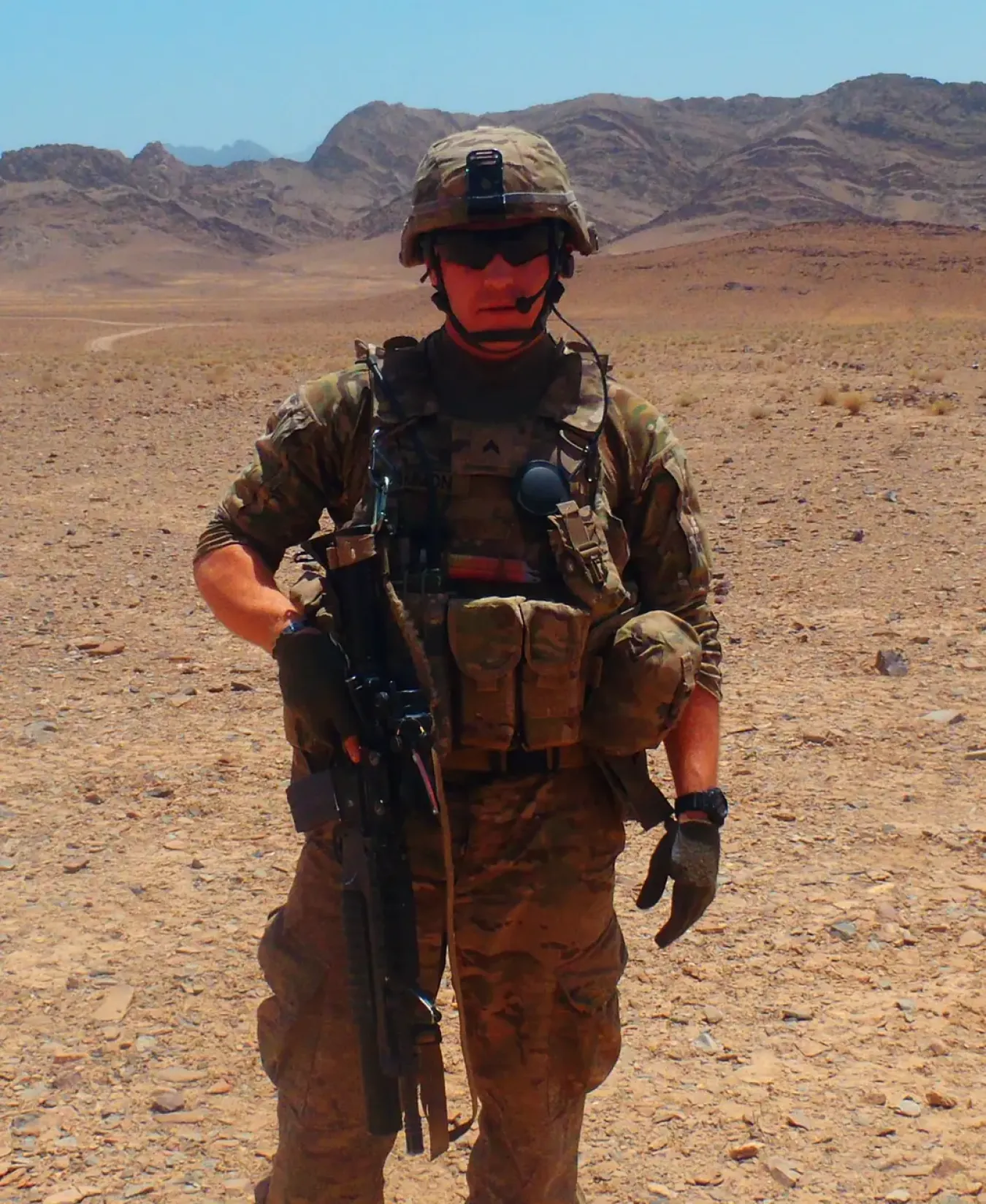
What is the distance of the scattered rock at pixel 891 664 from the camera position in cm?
565

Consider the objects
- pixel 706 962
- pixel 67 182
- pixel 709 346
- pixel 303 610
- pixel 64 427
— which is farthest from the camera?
pixel 67 182

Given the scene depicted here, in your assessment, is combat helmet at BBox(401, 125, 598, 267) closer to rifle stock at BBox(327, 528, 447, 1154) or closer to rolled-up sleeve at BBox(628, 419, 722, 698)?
rolled-up sleeve at BBox(628, 419, 722, 698)

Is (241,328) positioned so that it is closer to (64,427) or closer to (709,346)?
(709,346)

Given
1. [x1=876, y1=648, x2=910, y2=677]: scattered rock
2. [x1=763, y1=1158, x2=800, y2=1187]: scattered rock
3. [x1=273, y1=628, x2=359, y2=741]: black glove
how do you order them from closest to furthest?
1. [x1=273, y1=628, x2=359, y2=741]: black glove
2. [x1=763, y1=1158, x2=800, y2=1187]: scattered rock
3. [x1=876, y1=648, x2=910, y2=677]: scattered rock

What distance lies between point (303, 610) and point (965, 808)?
2.97 meters

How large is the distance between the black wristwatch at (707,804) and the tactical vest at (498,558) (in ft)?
0.73

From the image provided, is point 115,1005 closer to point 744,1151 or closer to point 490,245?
point 744,1151

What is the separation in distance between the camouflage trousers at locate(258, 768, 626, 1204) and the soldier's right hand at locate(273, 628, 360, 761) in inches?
9.2

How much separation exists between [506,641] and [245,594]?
0.44 m

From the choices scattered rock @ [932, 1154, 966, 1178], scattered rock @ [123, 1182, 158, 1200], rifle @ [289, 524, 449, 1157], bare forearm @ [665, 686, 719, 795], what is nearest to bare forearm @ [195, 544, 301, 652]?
rifle @ [289, 524, 449, 1157]

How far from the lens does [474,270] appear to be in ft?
6.85

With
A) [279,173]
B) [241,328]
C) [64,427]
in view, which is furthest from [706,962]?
[279,173]

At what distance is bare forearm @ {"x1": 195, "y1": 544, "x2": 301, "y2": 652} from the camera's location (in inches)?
83.4

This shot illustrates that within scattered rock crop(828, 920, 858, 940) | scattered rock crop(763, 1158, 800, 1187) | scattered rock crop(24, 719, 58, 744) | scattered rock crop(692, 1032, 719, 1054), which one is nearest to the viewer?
scattered rock crop(763, 1158, 800, 1187)
